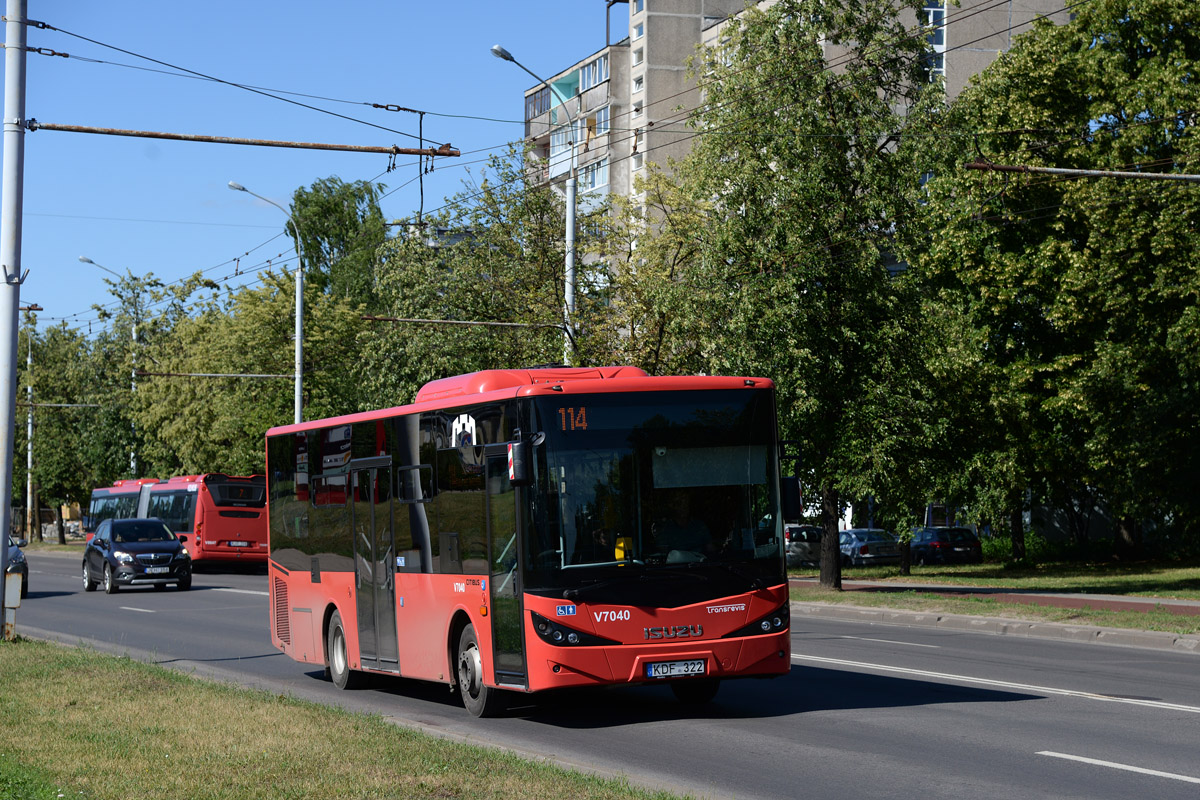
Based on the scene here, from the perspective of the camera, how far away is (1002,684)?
1409cm

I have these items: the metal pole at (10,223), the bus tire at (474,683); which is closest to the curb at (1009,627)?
the bus tire at (474,683)

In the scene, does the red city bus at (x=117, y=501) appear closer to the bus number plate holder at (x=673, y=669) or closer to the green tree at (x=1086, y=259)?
the green tree at (x=1086, y=259)

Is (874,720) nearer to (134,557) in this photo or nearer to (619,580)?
(619,580)

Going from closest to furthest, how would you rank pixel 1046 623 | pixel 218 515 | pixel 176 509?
pixel 1046 623, pixel 218 515, pixel 176 509

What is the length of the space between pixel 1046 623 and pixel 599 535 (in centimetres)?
1293

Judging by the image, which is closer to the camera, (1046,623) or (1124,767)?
(1124,767)

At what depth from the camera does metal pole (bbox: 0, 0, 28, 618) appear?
59.1 ft

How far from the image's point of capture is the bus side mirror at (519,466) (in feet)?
36.8

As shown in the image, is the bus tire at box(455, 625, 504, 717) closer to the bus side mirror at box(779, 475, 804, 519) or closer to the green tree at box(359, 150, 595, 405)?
the bus side mirror at box(779, 475, 804, 519)

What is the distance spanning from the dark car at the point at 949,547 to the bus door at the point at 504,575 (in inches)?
1584

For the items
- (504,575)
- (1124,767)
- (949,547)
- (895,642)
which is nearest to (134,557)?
(895,642)

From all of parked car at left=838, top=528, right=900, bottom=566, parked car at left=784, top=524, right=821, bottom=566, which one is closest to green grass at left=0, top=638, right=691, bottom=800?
parked car at left=784, top=524, right=821, bottom=566

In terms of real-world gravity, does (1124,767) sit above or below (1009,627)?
above

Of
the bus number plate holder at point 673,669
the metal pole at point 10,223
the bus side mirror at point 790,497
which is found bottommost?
the bus number plate holder at point 673,669
